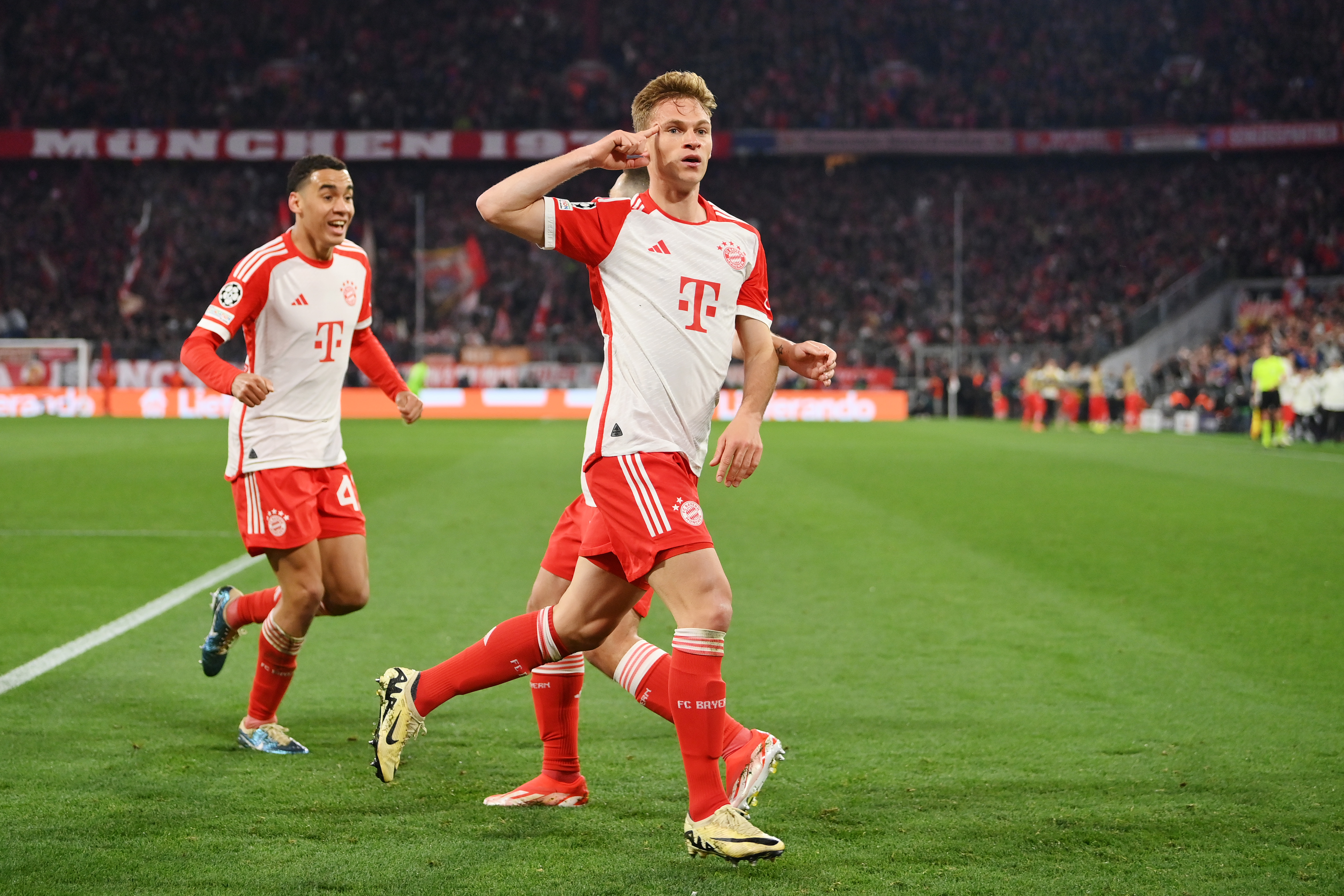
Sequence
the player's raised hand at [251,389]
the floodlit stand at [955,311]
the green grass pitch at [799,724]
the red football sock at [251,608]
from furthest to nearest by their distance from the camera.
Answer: the floodlit stand at [955,311], the red football sock at [251,608], the player's raised hand at [251,389], the green grass pitch at [799,724]

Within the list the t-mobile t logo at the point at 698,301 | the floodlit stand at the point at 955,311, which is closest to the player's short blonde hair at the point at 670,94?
the t-mobile t logo at the point at 698,301

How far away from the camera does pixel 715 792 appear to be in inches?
143

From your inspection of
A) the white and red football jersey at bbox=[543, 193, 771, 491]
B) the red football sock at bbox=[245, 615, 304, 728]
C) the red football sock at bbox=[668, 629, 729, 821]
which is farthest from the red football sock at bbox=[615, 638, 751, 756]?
the red football sock at bbox=[245, 615, 304, 728]

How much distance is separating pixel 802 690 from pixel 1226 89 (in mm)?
48006

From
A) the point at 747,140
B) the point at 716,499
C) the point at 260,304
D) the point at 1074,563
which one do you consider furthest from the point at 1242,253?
the point at 260,304

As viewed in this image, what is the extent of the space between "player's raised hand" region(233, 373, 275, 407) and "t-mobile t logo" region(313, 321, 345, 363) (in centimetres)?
57

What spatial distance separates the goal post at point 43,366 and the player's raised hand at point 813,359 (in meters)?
36.8

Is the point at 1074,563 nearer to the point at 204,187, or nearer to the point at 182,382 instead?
the point at 182,382

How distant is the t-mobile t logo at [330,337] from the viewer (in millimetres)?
5230

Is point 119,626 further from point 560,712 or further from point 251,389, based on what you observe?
point 560,712

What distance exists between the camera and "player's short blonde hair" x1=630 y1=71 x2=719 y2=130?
383 centimetres

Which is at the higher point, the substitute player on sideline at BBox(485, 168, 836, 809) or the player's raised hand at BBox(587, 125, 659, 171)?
the player's raised hand at BBox(587, 125, 659, 171)

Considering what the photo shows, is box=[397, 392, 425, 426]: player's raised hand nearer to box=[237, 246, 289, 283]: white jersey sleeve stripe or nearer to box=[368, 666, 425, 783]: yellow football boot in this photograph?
box=[237, 246, 289, 283]: white jersey sleeve stripe

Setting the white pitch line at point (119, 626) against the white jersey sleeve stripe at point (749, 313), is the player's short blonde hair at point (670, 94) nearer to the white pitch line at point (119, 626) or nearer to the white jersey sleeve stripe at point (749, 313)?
the white jersey sleeve stripe at point (749, 313)
